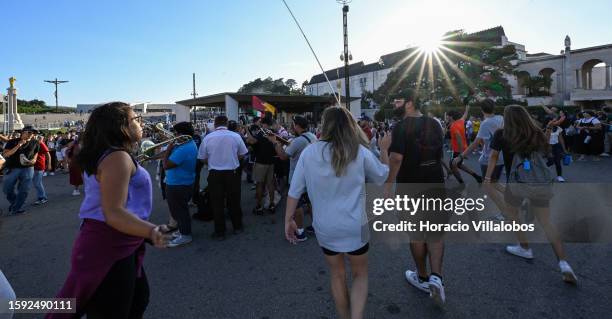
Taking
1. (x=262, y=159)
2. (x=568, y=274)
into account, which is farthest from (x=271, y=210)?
(x=568, y=274)

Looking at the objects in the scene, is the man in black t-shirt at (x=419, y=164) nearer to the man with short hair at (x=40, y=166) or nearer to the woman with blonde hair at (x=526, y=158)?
the woman with blonde hair at (x=526, y=158)

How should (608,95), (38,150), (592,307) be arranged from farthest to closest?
1. (608,95)
2. (38,150)
3. (592,307)

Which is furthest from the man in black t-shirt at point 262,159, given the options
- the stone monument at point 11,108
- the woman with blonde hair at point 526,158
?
the stone monument at point 11,108

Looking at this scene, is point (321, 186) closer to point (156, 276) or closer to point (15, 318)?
point (156, 276)

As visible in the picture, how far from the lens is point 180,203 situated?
15.9 ft

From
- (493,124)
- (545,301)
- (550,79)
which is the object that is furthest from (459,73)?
(545,301)

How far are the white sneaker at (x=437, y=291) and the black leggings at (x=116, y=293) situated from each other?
227 centimetres

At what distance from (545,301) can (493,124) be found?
8.45 feet

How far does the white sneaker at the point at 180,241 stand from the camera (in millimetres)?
4767

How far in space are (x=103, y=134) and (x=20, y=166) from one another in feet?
22.1

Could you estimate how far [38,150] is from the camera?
7293 millimetres

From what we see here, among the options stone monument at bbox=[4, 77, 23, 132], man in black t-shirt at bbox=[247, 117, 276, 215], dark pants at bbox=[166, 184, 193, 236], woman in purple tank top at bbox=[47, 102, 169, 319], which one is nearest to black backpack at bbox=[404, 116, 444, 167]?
woman in purple tank top at bbox=[47, 102, 169, 319]

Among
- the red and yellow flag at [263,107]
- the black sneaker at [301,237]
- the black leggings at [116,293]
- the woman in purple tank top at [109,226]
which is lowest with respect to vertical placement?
the black sneaker at [301,237]

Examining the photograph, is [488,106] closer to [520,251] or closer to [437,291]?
[520,251]
